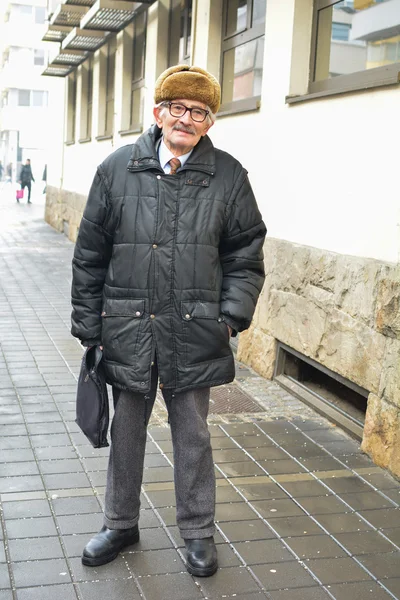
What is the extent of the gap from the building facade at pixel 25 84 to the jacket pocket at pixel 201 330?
54.5 m

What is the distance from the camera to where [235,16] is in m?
8.34

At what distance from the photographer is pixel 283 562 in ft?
12.2

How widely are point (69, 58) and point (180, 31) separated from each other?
7065mm

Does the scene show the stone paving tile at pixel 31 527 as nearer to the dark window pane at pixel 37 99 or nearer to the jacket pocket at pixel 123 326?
the jacket pocket at pixel 123 326

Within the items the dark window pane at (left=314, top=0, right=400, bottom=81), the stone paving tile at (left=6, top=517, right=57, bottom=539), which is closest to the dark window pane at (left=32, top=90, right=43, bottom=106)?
the dark window pane at (left=314, top=0, right=400, bottom=81)

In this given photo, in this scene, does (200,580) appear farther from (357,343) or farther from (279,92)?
(279,92)

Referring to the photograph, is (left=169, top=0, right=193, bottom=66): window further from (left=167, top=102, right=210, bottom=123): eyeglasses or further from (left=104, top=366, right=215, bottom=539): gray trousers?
(left=104, top=366, right=215, bottom=539): gray trousers

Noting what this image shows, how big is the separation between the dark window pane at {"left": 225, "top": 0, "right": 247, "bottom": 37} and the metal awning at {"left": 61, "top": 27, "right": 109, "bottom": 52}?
6.54 meters

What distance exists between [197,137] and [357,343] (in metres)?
2.33


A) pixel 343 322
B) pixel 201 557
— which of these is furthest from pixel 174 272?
pixel 343 322

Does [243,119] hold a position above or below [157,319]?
above

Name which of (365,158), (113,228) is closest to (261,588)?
(113,228)

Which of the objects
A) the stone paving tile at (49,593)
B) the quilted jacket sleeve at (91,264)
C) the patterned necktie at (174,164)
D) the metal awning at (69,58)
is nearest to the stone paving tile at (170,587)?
the stone paving tile at (49,593)

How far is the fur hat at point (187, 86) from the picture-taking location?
3.31 meters
